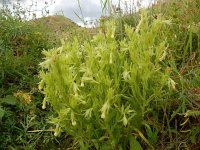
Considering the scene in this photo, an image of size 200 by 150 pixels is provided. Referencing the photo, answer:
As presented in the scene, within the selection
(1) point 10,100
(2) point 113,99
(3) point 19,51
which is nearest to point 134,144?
(2) point 113,99

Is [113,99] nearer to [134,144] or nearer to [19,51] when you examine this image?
[134,144]

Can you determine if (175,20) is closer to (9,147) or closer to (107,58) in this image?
(107,58)

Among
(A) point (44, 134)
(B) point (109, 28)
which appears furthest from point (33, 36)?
(B) point (109, 28)

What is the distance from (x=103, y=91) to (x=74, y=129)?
29 cm

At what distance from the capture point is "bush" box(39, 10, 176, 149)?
83.2 inches

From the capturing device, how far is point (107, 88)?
2.15 metres

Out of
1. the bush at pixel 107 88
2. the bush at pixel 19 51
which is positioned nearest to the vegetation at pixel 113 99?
the bush at pixel 107 88

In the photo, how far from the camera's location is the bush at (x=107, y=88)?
2.11 m

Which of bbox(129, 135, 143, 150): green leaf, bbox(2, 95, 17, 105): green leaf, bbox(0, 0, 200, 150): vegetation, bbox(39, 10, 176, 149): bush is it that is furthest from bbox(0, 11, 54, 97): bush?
bbox(129, 135, 143, 150): green leaf

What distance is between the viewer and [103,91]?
217cm

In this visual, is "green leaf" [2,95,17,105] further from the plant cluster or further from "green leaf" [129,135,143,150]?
"green leaf" [129,135,143,150]

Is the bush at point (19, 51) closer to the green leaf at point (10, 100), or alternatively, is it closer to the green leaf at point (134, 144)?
the green leaf at point (10, 100)

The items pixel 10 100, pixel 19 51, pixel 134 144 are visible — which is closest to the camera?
pixel 134 144

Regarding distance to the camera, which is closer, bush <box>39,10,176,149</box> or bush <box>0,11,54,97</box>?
bush <box>39,10,176,149</box>
